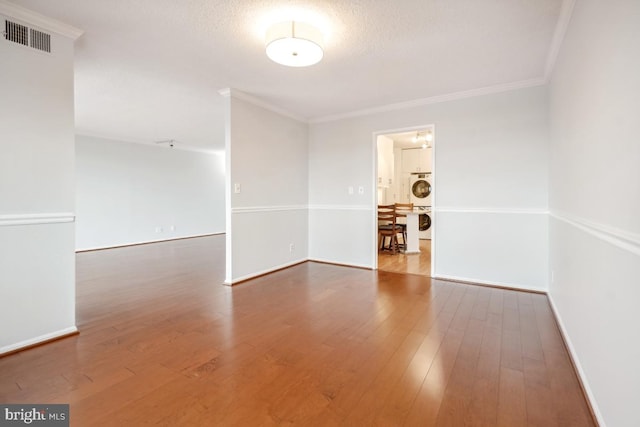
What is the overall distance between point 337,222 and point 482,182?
2.19 m

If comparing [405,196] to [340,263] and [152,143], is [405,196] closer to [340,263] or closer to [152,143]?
[340,263]

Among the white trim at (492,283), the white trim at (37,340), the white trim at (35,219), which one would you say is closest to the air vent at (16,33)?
the white trim at (35,219)

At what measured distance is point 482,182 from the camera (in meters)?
3.72

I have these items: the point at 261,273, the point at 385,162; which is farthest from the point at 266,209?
the point at 385,162

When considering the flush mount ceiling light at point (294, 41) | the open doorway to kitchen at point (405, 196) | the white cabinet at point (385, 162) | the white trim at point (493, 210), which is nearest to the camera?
the flush mount ceiling light at point (294, 41)

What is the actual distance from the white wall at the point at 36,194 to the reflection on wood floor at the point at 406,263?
3829 mm

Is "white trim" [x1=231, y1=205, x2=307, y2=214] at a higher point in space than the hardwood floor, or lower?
higher

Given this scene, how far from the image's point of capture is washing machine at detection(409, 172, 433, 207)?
8.16 m

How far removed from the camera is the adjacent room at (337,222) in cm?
151

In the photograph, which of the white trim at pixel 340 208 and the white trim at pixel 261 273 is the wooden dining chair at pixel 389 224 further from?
the white trim at pixel 261 273

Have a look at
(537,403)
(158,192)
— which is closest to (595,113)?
(537,403)

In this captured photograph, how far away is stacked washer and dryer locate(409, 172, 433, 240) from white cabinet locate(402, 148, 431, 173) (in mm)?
138

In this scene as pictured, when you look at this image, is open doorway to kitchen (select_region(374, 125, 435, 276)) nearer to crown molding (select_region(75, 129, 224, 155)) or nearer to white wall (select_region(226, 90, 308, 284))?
white wall (select_region(226, 90, 308, 284))

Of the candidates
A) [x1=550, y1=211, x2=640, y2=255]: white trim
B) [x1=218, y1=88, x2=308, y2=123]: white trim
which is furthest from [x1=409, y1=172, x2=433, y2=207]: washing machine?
[x1=550, y1=211, x2=640, y2=255]: white trim
